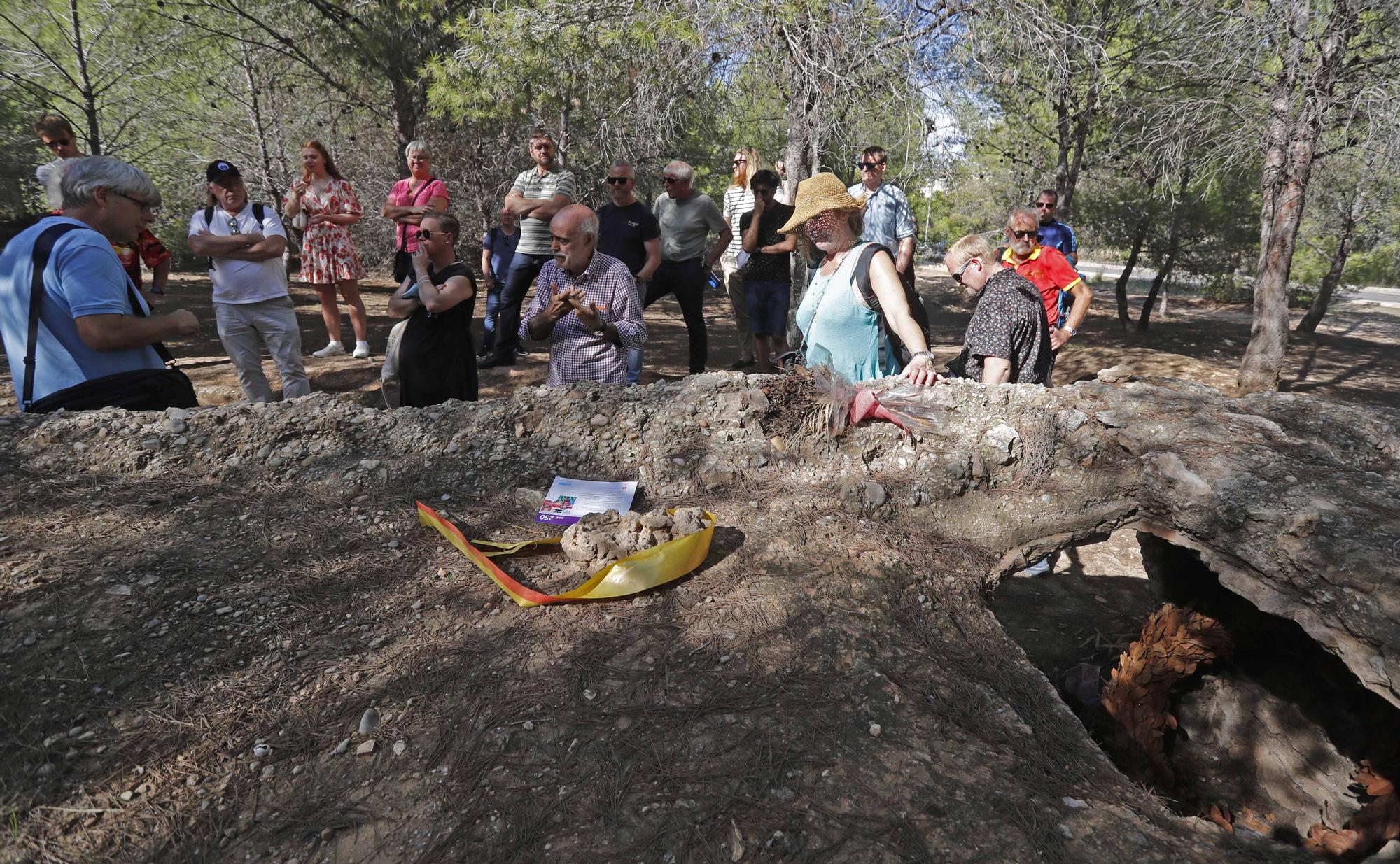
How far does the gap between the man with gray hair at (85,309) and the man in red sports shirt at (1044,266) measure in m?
5.14

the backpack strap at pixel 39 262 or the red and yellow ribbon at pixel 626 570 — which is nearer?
the red and yellow ribbon at pixel 626 570

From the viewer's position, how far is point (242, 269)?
5004 mm

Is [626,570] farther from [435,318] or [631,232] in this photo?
[631,232]

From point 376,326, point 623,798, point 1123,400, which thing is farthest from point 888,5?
point 376,326

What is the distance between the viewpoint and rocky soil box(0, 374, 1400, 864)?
1732mm

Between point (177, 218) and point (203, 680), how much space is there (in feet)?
59.1

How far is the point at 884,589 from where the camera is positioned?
8.47 ft

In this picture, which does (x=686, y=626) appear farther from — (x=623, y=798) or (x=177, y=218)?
(x=177, y=218)

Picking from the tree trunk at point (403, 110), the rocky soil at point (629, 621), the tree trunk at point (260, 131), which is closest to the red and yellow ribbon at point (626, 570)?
the rocky soil at point (629, 621)

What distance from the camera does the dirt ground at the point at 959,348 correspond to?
24.1ft

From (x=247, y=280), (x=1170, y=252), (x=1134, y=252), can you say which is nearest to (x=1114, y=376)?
(x=247, y=280)

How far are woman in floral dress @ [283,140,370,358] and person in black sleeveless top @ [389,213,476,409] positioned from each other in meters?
3.25

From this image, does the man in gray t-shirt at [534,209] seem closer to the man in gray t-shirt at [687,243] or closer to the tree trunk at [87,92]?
the man in gray t-shirt at [687,243]

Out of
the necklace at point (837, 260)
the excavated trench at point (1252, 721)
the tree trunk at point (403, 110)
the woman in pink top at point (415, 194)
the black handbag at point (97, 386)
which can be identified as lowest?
the excavated trench at point (1252, 721)
